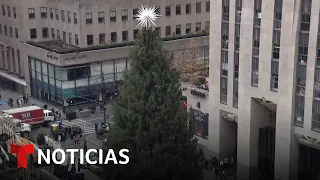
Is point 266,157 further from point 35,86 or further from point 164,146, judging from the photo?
point 35,86

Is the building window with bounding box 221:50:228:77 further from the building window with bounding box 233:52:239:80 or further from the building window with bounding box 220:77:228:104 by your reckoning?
the building window with bounding box 233:52:239:80

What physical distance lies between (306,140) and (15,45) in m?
50.6

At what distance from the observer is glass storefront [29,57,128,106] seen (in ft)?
258

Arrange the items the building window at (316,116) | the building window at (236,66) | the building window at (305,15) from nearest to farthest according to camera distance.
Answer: the building window at (305,15)
the building window at (316,116)
the building window at (236,66)

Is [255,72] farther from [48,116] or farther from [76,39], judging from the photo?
[76,39]

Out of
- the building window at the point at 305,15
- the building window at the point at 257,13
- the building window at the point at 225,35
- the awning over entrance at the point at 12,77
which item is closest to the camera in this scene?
the building window at the point at 305,15

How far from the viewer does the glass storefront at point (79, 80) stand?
3093 inches

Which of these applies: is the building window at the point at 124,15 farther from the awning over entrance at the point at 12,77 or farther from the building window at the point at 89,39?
the awning over entrance at the point at 12,77

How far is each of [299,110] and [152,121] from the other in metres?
14.1

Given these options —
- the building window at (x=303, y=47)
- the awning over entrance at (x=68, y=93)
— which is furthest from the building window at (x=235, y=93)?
the awning over entrance at (x=68, y=93)

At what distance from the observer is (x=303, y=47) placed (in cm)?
4856

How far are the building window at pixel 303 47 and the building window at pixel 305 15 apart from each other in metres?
0.55

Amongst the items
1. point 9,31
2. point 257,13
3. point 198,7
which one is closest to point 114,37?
point 198,7

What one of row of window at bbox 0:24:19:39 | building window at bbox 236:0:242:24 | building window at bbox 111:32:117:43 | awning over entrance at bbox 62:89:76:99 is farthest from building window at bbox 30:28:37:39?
building window at bbox 236:0:242:24
